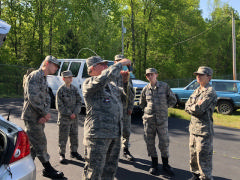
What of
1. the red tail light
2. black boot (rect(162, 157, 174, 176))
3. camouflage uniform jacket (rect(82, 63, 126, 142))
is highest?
camouflage uniform jacket (rect(82, 63, 126, 142))

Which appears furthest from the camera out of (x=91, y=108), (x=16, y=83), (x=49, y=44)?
(x=49, y=44)

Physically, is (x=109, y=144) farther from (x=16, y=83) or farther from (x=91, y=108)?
(x=16, y=83)

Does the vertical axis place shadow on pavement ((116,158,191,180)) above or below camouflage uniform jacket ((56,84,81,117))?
below

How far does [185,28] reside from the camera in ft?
116

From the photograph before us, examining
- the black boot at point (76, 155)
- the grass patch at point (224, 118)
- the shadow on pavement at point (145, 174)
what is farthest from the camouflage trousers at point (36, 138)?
the grass patch at point (224, 118)

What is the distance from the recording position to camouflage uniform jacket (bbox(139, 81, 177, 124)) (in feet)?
14.5

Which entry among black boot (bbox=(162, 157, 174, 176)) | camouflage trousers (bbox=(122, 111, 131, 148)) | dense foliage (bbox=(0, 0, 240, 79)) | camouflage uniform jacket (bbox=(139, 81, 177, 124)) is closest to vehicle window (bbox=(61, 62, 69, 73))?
camouflage trousers (bbox=(122, 111, 131, 148))

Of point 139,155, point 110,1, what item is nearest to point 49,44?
point 110,1

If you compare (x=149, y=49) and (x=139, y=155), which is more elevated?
(x=149, y=49)

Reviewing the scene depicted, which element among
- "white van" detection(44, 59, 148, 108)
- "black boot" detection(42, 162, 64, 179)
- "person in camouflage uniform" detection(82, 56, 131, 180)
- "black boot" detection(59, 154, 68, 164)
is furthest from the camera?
"white van" detection(44, 59, 148, 108)

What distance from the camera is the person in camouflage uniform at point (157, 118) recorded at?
14.3 ft

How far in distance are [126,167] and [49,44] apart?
→ 3038 centimetres

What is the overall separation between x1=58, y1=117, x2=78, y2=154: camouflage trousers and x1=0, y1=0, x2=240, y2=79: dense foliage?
810 inches

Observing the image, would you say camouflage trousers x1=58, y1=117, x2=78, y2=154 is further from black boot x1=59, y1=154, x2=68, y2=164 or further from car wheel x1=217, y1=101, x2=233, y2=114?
car wheel x1=217, y1=101, x2=233, y2=114
